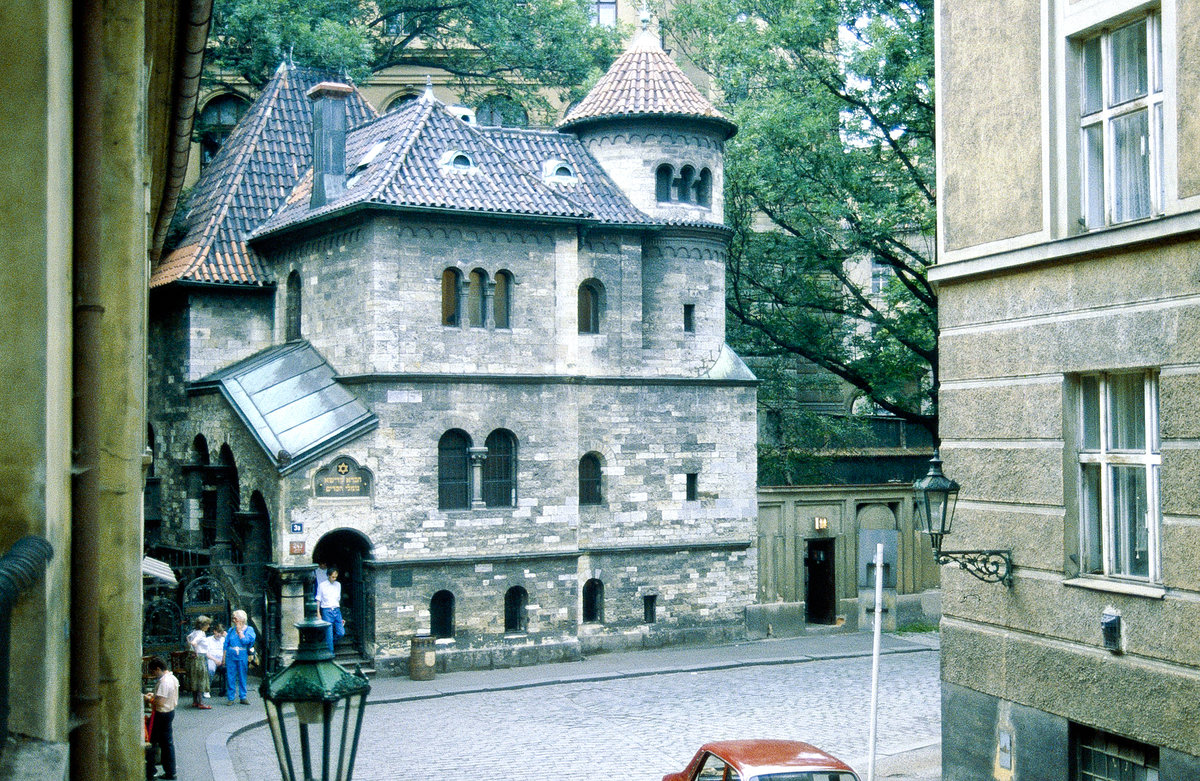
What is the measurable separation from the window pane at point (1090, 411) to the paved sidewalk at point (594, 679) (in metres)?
6.68

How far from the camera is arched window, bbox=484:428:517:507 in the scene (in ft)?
89.7

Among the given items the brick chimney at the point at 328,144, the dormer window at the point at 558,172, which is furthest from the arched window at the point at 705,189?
the brick chimney at the point at 328,144

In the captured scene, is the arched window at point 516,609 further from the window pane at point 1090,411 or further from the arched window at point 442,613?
the window pane at point 1090,411

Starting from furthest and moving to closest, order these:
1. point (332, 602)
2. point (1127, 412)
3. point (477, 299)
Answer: point (477, 299)
point (332, 602)
point (1127, 412)

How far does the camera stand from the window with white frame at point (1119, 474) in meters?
11.0

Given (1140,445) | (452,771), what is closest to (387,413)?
(452,771)

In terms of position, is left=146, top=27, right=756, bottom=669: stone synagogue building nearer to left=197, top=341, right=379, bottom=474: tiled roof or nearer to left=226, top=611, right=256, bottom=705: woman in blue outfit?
left=197, top=341, right=379, bottom=474: tiled roof

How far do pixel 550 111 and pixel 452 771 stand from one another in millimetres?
28176

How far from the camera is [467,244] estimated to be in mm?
27125

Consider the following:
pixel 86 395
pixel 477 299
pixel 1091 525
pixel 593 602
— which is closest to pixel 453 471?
pixel 477 299

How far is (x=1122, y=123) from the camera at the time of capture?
11.3 metres

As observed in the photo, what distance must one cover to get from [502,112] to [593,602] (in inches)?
809

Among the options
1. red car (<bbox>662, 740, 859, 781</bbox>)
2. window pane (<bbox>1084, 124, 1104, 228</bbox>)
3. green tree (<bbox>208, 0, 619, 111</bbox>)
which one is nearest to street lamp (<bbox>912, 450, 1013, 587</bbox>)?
red car (<bbox>662, 740, 859, 781</bbox>)

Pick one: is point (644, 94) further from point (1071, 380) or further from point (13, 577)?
point (13, 577)
